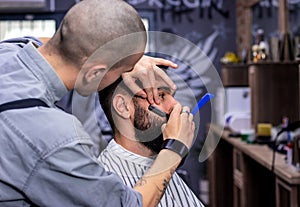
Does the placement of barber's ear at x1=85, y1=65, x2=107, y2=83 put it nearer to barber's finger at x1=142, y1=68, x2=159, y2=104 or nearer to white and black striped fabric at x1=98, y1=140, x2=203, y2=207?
barber's finger at x1=142, y1=68, x2=159, y2=104

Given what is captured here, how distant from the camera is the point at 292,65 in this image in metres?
4.07

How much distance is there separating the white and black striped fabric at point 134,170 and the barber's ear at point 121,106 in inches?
6.2

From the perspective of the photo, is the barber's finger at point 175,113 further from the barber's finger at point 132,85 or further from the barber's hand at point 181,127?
the barber's finger at point 132,85

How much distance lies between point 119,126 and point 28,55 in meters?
0.44

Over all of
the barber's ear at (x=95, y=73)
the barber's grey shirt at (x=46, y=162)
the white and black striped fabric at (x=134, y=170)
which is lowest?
the white and black striped fabric at (x=134, y=170)

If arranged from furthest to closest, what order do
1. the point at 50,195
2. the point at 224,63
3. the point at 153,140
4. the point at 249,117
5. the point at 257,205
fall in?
1. the point at 224,63
2. the point at 249,117
3. the point at 257,205
4. the point at 153,140
5. the point at 50,195

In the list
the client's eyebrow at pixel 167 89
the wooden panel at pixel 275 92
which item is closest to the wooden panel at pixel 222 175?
the wooden panel at pixel 275 92

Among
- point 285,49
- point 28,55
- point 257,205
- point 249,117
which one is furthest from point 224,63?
point 28,55

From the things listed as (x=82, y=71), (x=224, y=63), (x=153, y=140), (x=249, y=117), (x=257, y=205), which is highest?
(x=82, y=71)

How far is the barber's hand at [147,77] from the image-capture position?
1.45 metres

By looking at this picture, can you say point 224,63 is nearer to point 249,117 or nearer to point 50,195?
point 249,117

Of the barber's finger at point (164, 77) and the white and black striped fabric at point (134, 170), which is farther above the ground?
the barber's finger at point (164, 77)

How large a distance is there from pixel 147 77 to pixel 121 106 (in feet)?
0.48

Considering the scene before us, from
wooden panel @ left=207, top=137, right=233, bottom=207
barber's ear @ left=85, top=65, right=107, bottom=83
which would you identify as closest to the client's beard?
barber's ear @ left=85, top=65, right=107, bottom=83
